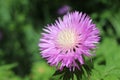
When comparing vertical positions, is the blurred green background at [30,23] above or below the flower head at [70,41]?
above

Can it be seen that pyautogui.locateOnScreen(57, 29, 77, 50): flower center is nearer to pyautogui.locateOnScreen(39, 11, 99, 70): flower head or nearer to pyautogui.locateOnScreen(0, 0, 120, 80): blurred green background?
pyautogui.locateOnScreen(39, 11, 99, 70): flower head

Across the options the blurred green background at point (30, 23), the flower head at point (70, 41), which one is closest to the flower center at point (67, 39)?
the flower head at point (70, 41)

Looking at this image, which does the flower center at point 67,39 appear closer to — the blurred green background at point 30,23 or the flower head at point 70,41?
the flower head at point 70,41

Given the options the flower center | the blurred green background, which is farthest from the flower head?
the blurred green background

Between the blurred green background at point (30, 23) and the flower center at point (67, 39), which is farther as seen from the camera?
the blurred green background at point (30, 23)

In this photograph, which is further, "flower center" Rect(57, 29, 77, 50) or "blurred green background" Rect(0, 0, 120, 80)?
"blurred green background" Rect(0, 0, 120, 80)

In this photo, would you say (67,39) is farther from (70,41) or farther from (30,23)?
(30,23)

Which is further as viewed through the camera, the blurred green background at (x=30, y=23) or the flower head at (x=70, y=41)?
the blurred green background at (x=30, y=23)

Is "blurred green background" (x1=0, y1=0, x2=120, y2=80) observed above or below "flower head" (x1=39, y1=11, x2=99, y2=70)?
above
